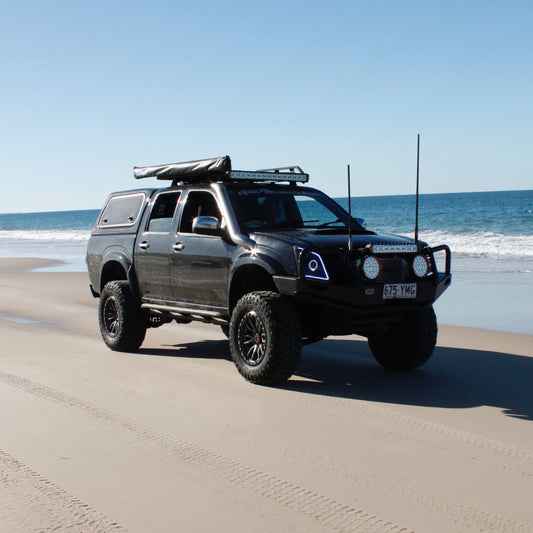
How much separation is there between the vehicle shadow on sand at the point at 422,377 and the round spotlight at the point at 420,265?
0.97 m

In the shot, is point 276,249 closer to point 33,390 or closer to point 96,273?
point 33,390

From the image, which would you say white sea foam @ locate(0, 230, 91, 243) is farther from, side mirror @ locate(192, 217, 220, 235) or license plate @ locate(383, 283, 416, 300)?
license plate @ locate(383, 283, 416, 300)

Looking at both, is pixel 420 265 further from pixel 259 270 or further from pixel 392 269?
pixel 259 270

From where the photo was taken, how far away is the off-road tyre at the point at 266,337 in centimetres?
608

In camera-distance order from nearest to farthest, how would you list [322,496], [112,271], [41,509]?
1. [41,509]
2. [322,496]
3. [112,271]

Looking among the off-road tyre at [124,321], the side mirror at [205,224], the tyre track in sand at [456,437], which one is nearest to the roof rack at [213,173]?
the side mirror at [205,224]

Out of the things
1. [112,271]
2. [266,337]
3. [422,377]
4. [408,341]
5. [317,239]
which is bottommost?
[422,377]

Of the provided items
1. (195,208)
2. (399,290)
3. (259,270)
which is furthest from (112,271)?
(399,290)

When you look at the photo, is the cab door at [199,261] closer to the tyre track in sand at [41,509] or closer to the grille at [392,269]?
the grille at [392,269]

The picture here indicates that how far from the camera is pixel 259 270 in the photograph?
6684mm

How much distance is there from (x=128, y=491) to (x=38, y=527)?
1.80ft

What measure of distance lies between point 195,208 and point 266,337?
2005 millimetres

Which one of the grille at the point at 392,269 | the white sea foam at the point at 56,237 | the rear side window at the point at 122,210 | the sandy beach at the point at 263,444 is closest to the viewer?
the sandy beach at the point at 263,444

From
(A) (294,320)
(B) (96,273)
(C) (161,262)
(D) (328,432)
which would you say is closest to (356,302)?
(A) (294,320)
